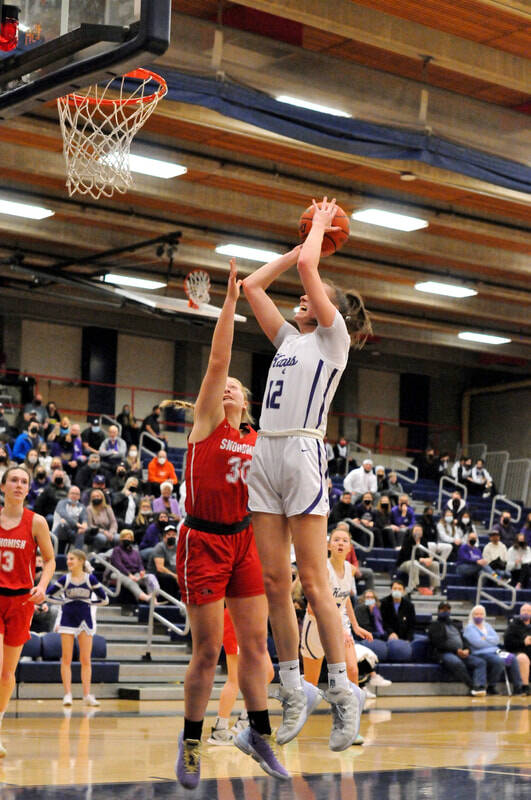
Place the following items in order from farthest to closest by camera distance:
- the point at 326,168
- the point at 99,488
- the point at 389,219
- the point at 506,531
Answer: the point at 506,531 < the point at 99,488 < the point at 389,219 < the point at 326,168

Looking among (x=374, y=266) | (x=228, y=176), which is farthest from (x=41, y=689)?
(x=374, y=266)

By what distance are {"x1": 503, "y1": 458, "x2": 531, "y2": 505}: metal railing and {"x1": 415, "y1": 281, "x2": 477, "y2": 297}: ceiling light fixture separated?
893 centimetres

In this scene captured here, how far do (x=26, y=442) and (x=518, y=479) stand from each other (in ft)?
55.8

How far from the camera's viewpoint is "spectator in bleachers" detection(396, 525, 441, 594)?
21.0m

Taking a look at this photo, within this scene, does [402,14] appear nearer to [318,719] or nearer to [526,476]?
[318,719]

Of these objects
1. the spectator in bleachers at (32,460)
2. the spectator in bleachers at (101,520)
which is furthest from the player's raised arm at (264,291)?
the spectator in bleachers at (32,460)

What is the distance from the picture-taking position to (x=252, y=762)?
9.23 meters

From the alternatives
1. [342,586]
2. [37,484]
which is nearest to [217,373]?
[342,586]

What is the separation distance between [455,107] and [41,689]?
9.40m

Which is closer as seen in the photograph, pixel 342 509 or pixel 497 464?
pixel 342 509

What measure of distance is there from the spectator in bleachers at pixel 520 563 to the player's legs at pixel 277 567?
60.2ft

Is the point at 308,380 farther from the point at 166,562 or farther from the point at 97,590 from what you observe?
the point at 166,562

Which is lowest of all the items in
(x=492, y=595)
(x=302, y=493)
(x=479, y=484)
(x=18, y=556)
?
(x=492, y=595)

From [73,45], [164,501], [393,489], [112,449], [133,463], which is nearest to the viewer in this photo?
[73,45]
